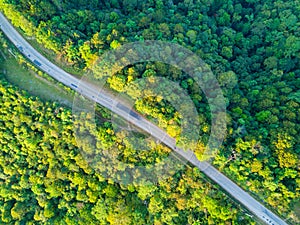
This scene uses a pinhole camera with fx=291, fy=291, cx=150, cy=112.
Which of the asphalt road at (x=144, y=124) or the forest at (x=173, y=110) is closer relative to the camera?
the forest at (x=173, y=110)

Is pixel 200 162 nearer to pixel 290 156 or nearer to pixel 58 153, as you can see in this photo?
pixel 290 156

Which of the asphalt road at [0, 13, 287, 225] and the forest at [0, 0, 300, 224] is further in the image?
the asphalt road at [0, 13, 287, 225]

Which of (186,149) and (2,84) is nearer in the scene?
(186,149)

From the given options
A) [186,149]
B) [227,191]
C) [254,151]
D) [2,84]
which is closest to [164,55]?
[186,149]

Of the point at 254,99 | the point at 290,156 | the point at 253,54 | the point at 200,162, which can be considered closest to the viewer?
the point at 290,156
